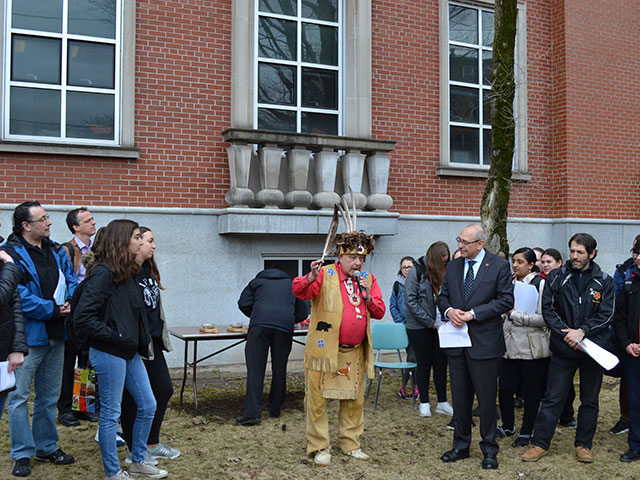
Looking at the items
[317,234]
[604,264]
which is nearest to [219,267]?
[317,234]

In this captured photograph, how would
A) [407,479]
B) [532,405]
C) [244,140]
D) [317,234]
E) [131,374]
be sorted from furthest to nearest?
[317,234] < [244,140] < [532,405] < [407,479] < [131,374]

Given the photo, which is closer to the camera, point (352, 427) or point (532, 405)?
point (352, 427)

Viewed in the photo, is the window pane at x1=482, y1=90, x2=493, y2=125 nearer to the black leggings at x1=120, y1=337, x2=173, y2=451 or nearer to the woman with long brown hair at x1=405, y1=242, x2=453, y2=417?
the woman with long brown hair at x1=405, y1=242, x2=453, y2=417

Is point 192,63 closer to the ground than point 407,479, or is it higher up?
higher up

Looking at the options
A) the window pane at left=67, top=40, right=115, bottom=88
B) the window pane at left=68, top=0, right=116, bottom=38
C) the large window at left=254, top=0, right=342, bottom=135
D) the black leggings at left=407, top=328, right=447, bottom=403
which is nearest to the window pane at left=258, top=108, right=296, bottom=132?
the large window at left=254, top=0, right=342, bottom=135

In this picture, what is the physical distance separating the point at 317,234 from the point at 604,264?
5998mm

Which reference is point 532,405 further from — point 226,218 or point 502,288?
point 226,218

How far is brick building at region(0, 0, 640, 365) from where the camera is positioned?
9047 millimetres

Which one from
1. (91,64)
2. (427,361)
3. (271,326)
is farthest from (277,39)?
(427,361)

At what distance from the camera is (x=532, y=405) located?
20.7 feet

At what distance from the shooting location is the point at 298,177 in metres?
9.80

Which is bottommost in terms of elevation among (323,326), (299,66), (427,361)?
(427,361)

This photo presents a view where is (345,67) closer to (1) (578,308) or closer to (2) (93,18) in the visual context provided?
(2) (93,18)

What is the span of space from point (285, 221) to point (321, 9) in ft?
12.0
